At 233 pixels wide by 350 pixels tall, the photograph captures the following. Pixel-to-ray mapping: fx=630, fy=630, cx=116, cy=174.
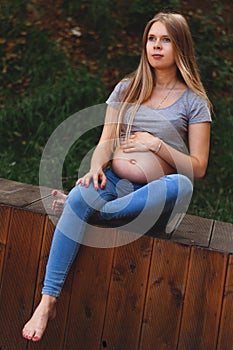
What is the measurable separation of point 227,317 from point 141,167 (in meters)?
0.59

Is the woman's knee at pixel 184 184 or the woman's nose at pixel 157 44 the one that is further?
the woman's nose at pixel 157 44

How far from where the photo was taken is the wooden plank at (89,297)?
2.14 meters

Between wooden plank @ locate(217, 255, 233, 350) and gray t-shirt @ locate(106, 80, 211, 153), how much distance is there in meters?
0.49

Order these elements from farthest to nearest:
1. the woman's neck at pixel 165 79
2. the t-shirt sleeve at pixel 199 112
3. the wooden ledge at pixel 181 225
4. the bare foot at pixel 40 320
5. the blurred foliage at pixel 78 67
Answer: the blurred foliage at pixel 78 67 < the woman's neck at pixel 165 79 < the t-shirt sleeve at pixel 199 112 < the wooden ledge at pixel 181 225 < the bare foot at pixel 40 320

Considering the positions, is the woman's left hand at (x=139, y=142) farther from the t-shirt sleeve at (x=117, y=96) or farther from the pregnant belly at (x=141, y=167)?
the t-shirt sleeve at (x=117, y=96)

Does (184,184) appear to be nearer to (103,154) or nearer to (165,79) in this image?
(103,154)

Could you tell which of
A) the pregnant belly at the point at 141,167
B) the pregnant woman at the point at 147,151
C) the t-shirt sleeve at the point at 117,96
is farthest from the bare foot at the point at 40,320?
the t-shirt sleeve at the point at 117,96

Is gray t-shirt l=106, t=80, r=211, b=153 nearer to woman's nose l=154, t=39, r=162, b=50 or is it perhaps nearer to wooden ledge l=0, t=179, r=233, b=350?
woman's nose l=154, t=39, r=162, b=50

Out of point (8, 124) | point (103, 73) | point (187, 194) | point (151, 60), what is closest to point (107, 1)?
point (103, 73)

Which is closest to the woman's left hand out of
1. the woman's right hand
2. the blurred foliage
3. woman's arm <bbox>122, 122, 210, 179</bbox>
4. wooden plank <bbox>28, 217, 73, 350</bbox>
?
woman's arm <bbox>122, 122, 210, 179</bbox>

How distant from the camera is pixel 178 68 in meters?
2.36

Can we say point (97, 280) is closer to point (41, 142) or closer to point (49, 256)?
point (49, 256)

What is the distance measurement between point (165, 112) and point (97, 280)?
651 millimetres

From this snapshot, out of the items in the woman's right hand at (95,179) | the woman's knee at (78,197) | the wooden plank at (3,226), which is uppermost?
the woman's right hand at (95,179)
